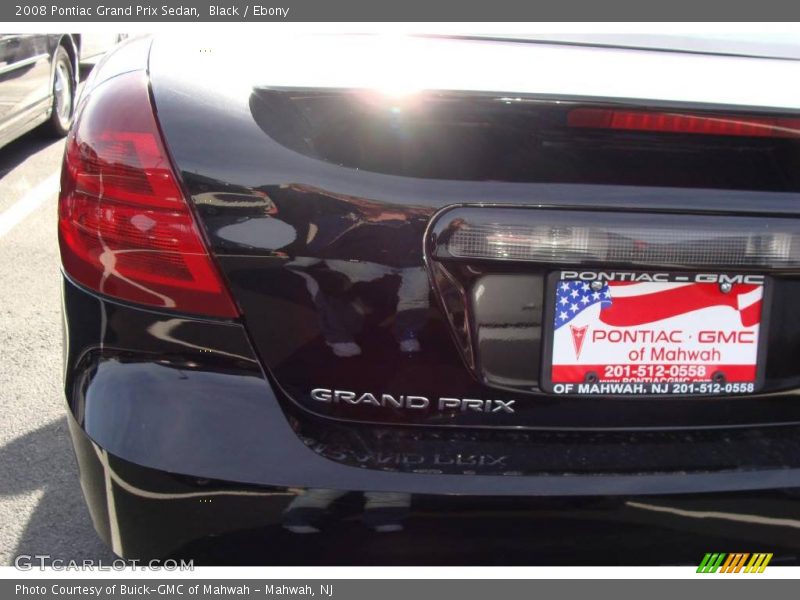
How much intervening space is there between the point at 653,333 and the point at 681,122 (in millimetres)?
393

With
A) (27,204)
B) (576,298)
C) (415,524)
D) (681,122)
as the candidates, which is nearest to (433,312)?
(576,298)

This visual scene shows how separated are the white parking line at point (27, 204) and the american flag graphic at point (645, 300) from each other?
437cm

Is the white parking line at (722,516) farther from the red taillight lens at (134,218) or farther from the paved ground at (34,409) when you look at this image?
the paved ground at (34,409)

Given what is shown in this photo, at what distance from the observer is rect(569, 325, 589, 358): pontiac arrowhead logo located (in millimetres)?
1597

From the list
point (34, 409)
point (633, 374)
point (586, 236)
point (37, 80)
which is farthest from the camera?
point (37, 80)

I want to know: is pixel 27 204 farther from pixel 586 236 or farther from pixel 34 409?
pixel 586 236

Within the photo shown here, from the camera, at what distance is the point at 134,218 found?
5.25 feet

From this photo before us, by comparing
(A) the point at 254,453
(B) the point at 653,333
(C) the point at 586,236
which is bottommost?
(A) the point at 254,453

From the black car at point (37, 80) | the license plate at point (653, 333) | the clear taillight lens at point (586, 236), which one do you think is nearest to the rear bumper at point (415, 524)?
the license plate at point (653, 333)

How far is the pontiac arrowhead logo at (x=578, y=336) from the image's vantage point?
1597 millimetres

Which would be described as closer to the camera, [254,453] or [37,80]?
[254,453]

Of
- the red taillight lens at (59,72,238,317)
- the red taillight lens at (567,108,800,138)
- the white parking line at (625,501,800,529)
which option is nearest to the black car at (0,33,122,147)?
the red taillight lens at (59,72,238,317)

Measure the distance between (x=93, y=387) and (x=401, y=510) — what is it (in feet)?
2.08
